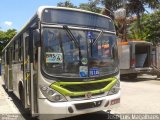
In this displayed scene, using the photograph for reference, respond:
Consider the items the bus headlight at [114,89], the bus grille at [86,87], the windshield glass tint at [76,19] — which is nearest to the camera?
the bus grille at [86,87]

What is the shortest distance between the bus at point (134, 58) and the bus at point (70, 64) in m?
11.3

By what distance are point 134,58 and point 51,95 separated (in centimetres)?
1394

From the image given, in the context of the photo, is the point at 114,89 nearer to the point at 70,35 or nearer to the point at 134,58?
the point at 70,35

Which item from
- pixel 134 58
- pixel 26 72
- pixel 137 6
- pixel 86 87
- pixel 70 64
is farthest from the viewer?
pixel 137 6

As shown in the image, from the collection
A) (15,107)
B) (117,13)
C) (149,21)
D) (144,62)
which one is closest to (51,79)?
(15,107)

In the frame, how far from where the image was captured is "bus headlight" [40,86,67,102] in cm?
733

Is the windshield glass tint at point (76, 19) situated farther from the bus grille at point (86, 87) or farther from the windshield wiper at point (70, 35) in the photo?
the bus grille at point (86, 87)

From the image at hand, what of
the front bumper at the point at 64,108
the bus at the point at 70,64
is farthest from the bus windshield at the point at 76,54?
the front bumper at the point at 64,108

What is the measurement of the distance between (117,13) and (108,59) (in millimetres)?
23187

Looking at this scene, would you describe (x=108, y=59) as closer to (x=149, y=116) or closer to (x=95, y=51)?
(x=95, y=51)

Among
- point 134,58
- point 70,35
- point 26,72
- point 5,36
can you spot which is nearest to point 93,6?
point 134,58

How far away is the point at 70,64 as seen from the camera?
25.0 ft

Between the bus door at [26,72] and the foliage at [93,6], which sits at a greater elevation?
the foliage at [93,6]

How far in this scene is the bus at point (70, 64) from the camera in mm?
7402
